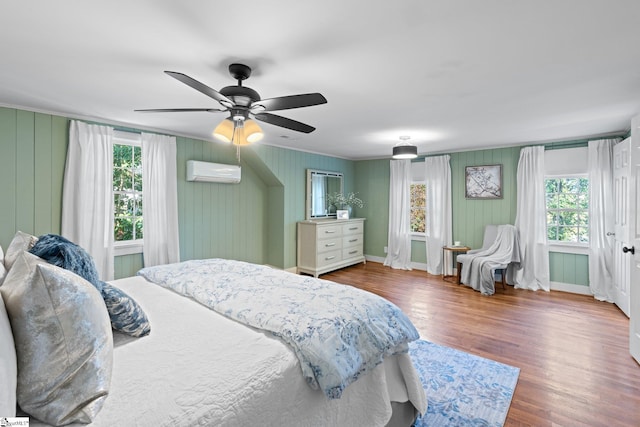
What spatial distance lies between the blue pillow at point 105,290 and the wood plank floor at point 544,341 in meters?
2.26

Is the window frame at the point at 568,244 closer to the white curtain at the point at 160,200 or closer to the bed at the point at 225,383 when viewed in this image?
the bed at the point at 225,383

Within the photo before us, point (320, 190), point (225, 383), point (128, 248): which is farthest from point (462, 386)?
point (320, 190)

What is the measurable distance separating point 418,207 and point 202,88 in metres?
5.17

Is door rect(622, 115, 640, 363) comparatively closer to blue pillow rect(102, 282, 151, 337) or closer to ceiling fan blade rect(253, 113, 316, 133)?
ceiling fan blade rect(253, 113, 316, 133)

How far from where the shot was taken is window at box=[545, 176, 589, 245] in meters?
4.56

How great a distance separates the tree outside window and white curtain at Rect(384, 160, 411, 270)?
448 cm

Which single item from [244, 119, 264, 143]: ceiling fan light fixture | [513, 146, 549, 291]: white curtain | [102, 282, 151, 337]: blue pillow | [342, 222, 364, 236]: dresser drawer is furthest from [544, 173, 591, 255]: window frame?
[102, 282, 151, 337]: blue pillow

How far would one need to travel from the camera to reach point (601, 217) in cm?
425

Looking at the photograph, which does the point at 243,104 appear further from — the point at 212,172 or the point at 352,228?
the point at 352,228

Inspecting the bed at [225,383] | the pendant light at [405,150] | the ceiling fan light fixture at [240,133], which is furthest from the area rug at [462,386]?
the pendant light at [405,150]

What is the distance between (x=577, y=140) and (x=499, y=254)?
1.97 metres

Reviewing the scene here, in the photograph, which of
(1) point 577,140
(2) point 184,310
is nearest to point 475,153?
(1) point 577,140

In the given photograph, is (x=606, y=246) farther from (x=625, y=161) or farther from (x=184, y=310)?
(x=184, y=310)

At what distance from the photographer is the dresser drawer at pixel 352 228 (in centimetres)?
605
